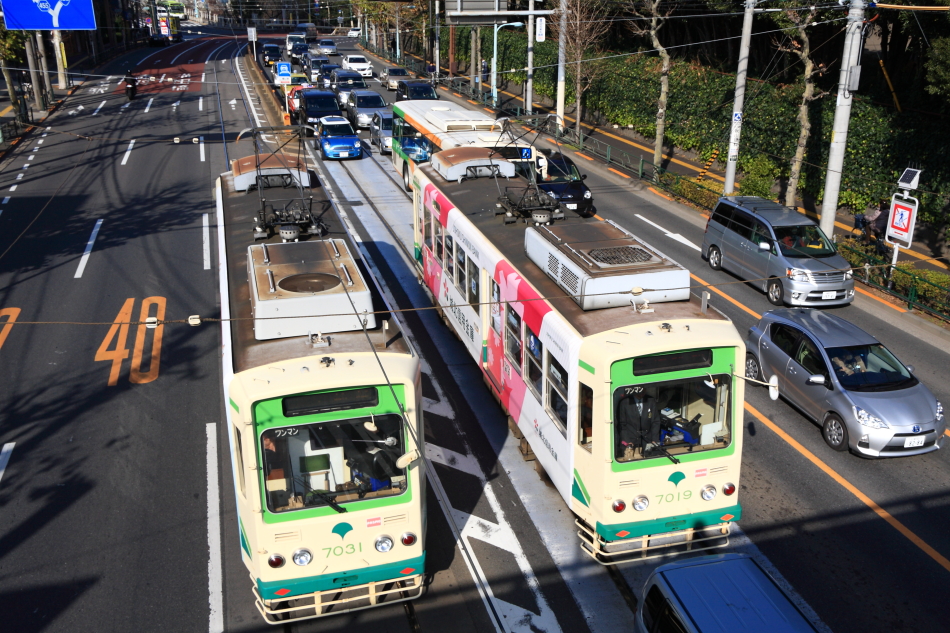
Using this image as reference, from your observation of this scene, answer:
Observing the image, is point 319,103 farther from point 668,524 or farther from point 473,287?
point 668,524

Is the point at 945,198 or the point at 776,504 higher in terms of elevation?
the point at 945,198

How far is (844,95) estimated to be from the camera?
66.3ft

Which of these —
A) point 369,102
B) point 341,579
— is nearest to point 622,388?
point 341,579

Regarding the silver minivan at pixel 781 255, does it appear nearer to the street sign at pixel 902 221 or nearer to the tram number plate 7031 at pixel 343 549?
the street sign at pixel 902 221

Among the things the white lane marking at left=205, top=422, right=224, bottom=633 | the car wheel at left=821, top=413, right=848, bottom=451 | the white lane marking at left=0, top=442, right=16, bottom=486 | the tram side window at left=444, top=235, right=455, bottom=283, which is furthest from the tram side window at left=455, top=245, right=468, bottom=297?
the white lane marking at left=0, top=442, right=16, bottom=486

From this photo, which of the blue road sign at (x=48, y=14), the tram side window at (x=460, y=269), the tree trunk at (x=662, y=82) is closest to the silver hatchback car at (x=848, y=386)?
the tram side window at (x=460, y=269)

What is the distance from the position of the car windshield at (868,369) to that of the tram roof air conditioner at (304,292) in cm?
833

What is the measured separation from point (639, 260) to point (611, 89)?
3391 centimetres

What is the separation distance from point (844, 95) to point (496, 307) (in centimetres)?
1302

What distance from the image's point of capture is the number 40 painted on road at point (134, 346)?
50.6ft

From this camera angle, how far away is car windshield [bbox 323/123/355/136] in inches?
1356

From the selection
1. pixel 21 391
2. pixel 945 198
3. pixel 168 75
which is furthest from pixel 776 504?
pixel 168 75

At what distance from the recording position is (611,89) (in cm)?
4219

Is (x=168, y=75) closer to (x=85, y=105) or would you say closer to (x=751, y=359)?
(x=85, y=105)
